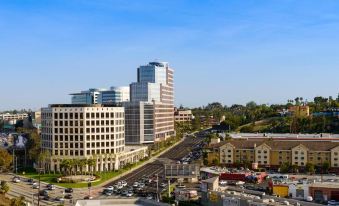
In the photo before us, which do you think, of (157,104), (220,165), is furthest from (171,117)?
(220,165)

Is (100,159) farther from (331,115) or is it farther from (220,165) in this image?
(331,115)

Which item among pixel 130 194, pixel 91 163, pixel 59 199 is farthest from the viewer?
pixel 91 163

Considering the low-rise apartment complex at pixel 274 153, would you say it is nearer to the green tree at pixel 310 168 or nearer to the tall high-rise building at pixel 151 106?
the green tree at pixel 310 168

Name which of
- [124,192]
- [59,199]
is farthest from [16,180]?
[124,192]

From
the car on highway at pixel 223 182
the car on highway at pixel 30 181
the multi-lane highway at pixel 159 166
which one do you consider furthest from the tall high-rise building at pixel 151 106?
the car on highway at pixel 223 182

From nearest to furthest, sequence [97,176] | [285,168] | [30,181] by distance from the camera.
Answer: [30,181] < [97,176] < [285,168]

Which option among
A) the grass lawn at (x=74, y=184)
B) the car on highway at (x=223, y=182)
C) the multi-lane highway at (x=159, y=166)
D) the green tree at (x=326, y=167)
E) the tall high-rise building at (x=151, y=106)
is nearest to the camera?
the car on highway at (x=223, y=182)

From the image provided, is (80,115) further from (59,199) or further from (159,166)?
(59,199)

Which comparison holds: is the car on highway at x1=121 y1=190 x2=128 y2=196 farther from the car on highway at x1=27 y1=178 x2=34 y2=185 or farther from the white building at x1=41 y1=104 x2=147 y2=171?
the white building at x1=41 y1=104 x2=147 y2=171
